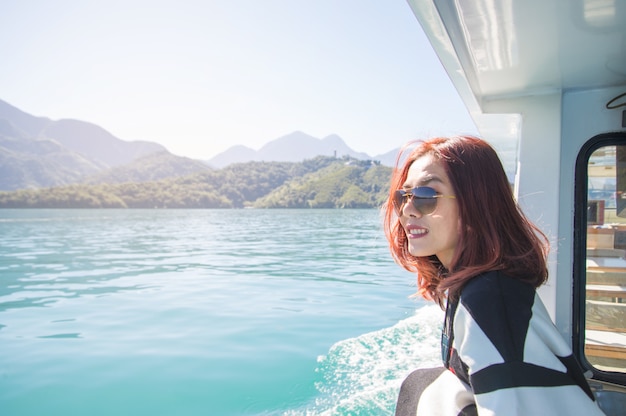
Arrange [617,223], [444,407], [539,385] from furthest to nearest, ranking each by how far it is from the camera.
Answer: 1. [617,223]
2. [444,407]
3. [539,385]

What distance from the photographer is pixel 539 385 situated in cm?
107

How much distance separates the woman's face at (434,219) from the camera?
4.66ft

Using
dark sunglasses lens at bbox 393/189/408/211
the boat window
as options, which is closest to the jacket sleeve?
dark sunglasses lens at bbox 393/189/408/211

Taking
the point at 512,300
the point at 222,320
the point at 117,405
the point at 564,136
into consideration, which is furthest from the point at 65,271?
the point at 512,300

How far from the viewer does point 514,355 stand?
1071 millimetres

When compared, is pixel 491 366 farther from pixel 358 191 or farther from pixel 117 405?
pixel 358 191

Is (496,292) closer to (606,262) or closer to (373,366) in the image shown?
(606,262)

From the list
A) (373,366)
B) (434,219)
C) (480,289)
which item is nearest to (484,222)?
(434,219)

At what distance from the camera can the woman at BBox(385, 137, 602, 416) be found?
3.52 ft

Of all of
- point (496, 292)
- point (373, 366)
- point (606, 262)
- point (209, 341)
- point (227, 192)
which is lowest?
point (209, 341)

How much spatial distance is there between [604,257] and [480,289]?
253 centimetres

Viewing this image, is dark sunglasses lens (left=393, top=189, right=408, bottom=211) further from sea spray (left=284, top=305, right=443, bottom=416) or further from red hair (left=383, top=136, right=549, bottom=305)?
sea spray (left=284, top=305, right=443, bottom=416)

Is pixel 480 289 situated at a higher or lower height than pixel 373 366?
higher

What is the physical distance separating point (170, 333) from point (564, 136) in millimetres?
6385
